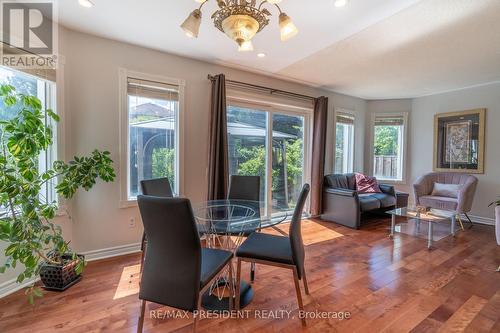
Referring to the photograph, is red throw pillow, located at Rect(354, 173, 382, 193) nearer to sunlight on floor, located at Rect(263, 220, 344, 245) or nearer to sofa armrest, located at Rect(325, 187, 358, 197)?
sofa armrest, located at Rect(325, 187, 358, 197)

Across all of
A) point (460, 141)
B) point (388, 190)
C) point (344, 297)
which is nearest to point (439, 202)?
point (388, 190)

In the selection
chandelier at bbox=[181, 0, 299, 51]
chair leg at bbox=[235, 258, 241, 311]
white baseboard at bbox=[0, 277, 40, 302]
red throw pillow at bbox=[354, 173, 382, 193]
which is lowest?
white baseboard at bbox=[0, 277, 40, 302]

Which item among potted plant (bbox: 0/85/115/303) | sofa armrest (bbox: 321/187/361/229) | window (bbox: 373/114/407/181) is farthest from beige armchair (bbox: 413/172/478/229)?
potted plant (bbox: 0/85/115/303)

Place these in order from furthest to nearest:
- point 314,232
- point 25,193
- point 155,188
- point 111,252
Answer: point 314,232 → point 111,252 → point 155,188 → point 25,193

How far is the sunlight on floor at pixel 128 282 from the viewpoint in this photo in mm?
2094

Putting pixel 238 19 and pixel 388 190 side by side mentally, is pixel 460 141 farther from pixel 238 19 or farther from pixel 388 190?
pixel 238 19

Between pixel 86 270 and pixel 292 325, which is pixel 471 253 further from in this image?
pixel 86 270

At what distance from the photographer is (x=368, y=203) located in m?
4.09

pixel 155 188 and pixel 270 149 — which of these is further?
pixel 270 149

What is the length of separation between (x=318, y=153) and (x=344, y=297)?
8.94 ft

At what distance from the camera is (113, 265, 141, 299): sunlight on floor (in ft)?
6.87

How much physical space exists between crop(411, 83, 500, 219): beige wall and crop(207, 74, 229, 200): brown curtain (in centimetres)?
440

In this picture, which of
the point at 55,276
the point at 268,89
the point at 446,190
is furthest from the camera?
the point at 446,190

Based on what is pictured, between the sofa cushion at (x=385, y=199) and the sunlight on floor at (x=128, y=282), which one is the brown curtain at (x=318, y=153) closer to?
the sofa cushion at (x=385, y=199)
